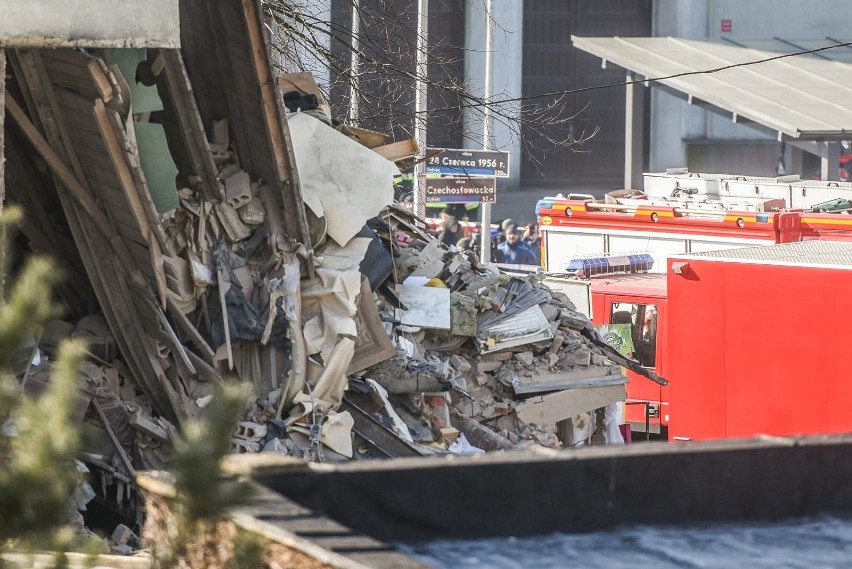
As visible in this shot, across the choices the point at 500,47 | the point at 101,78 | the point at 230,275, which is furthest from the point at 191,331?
the point at 500,47

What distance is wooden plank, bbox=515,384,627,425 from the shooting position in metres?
9.97

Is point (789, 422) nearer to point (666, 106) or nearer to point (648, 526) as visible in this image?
point (648, 526)

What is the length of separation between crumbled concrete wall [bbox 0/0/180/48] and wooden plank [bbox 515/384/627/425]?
13.7ft

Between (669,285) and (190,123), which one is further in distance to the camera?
(669,285)

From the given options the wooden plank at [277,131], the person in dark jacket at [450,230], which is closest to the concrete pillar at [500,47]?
the person in dark jacket at [450,230]

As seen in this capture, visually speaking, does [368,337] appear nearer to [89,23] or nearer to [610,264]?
[89,23]

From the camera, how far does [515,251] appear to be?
21.3 metres

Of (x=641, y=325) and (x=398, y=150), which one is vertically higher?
(x=398, y=150)

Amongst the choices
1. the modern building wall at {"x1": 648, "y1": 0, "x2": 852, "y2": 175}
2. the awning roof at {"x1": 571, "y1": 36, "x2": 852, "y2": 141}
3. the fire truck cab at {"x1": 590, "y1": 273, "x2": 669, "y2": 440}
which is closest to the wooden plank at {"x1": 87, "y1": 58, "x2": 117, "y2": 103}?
the fire truck cab at {"x1": 590, "y1": 273, "x2": 669, "y2": 440}

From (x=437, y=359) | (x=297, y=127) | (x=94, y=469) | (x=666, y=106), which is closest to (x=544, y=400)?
(x=437, y=359)

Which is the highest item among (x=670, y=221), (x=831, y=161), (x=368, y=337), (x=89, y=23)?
(x=831, y=161)

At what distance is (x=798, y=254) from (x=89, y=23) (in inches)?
361

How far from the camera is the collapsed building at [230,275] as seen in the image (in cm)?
781

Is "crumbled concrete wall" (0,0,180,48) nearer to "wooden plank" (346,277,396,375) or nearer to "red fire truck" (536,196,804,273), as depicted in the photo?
"wooden plank" (346,277,396,375)
